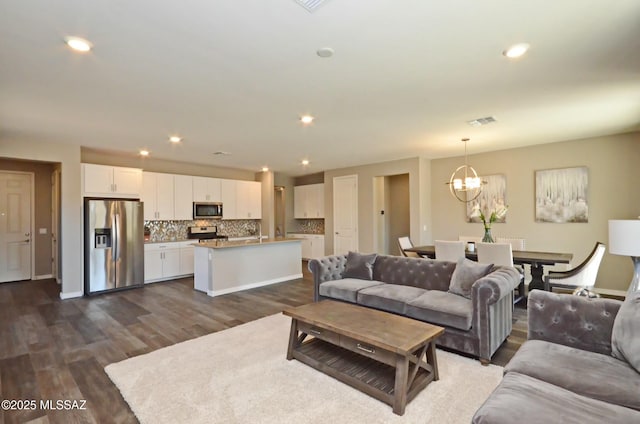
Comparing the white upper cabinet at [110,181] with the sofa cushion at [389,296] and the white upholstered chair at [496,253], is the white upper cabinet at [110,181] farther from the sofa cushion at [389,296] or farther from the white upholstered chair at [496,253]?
the white upholstered chair at [496,253]

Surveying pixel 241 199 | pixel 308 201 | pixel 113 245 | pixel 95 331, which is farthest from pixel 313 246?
pixel 95 331

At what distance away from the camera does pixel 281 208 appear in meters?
9.93

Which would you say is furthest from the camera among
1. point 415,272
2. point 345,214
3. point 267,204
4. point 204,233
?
point 267,204

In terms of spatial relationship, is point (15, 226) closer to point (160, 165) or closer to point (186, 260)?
point (160, 165)

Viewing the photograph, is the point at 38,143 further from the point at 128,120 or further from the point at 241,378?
the point at 241,378

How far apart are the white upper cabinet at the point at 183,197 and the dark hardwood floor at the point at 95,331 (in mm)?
1626

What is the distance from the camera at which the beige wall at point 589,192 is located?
5.09 metres

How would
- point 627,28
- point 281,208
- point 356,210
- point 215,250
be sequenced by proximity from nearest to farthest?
1. point 627,28
2. point 215,250
3. point 356,210
4. point 281,208

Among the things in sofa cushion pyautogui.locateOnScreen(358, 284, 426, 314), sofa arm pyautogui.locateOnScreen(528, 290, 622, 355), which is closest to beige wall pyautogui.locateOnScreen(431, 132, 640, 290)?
sofa cushion pyautogui.locateOnScreen(358, 284, 426, 314)

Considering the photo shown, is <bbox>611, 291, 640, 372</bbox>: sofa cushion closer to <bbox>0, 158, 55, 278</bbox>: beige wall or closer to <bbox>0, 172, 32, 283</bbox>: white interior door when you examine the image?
<bbox>0, 158, 55, 278</bbox>: beige wall

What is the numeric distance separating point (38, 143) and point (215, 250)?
328 cm

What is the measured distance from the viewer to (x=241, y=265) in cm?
588

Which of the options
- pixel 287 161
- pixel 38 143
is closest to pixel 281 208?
pixel 287 161

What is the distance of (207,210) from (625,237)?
720 cm
